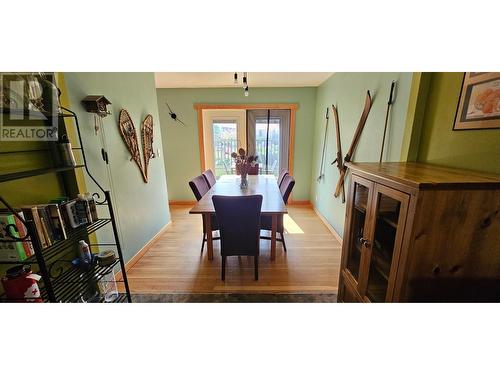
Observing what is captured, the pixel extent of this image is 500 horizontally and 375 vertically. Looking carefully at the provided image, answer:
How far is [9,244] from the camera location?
2.87 ft

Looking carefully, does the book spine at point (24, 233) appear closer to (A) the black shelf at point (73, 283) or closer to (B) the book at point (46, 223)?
(B) the book at point (46, 223)

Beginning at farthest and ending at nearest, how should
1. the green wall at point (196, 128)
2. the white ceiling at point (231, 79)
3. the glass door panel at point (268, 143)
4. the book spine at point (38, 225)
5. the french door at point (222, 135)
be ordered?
the glass door panel at point (268, 143), the french door at point (222, 135), the green wall at point (196, 128), the white ceiling at point (231, 79), the book spine at point (38, 225)

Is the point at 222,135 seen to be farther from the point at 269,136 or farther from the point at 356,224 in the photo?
the point at 356,224

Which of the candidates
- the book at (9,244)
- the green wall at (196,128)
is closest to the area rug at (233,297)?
the book at (9,244)

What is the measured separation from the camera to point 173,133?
13.0 ft

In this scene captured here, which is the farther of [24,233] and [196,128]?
[196,128]

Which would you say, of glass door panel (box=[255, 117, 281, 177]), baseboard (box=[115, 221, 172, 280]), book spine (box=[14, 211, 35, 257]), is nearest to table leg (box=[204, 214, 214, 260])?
baseboard (box=[115, 221, 172, 280])

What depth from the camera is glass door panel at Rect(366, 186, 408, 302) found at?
801 mm

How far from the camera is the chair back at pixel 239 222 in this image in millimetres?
1602

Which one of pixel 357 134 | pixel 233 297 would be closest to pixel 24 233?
pixel 233 297

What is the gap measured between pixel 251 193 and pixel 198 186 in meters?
0.70

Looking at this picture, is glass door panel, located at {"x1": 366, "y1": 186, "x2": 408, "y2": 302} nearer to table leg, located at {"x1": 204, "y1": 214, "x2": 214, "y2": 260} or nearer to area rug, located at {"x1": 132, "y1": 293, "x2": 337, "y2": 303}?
area rug, located at {"x1": 132, "y1": 293, "x2": 337, "y2": 303}

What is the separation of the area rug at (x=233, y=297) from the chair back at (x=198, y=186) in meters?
1.04
